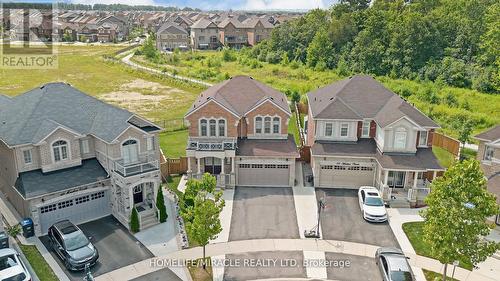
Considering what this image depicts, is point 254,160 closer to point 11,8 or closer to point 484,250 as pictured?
point 484,250

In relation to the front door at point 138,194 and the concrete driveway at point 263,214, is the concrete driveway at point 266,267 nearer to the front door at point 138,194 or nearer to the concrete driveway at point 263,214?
the concrete driveway at point 263,214

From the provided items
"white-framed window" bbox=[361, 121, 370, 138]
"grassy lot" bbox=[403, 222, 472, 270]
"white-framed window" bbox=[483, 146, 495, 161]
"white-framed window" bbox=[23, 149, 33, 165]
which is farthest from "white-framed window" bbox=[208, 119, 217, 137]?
"white-framed window" bbox=[483, 146, 495, 161]

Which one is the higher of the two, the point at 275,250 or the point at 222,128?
the point at 222,128

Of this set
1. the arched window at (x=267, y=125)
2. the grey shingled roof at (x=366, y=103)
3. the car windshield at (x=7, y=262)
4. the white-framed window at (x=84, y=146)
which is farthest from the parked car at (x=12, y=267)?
the grey shingled roof at (x=366, y=103)

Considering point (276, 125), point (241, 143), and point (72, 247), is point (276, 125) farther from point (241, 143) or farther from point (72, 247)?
point (72, 247)

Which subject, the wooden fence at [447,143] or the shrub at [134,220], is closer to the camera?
the shrub at [134,220]

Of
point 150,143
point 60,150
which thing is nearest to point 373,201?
point 150,143
